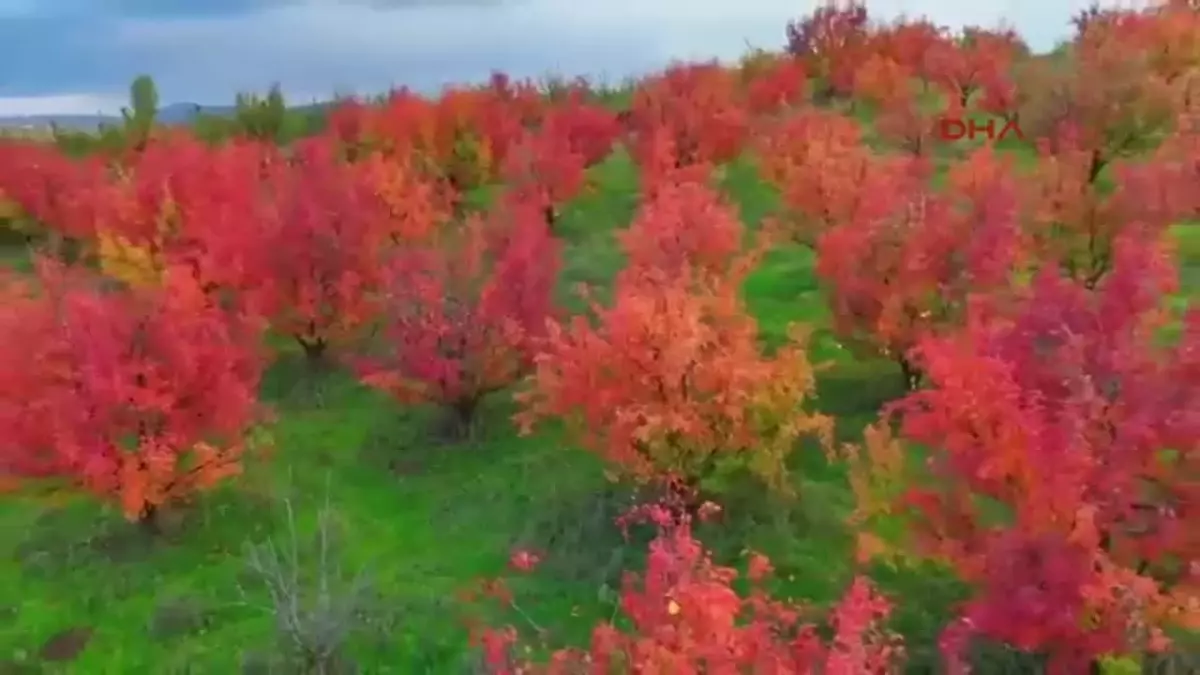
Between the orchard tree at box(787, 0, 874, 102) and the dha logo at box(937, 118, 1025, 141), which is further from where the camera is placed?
the orchard tree at box(787, 0, 874, 102)

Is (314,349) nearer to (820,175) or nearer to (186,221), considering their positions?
(186,221)

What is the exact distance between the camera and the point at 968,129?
37.5 meters

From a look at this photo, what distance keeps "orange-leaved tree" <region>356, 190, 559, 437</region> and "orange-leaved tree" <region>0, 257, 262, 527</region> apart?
2751 millimetres

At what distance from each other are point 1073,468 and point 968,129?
28713 mm

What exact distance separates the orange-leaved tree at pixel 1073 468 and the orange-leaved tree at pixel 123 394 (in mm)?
10648

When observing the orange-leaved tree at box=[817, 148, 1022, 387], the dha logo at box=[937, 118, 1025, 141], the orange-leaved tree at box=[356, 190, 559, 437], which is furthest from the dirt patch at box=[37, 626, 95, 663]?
the dha logo at box=[937, 118, 1025, 141]

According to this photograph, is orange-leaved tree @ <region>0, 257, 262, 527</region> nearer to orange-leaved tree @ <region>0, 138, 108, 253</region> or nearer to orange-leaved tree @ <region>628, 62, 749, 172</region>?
orange-leaved tree @ <region>0, 138, 108, 253</region>

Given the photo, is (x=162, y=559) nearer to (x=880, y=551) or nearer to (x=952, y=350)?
(x=880, y=551)

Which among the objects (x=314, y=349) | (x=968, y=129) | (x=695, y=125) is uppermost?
(x=695, y=125)

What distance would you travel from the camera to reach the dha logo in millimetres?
35656

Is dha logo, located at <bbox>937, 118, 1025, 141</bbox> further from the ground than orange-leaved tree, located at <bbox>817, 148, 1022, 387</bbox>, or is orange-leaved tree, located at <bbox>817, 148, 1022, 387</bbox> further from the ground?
dha logo, located at <bbox>937, 118, 1025, 141</bbox>

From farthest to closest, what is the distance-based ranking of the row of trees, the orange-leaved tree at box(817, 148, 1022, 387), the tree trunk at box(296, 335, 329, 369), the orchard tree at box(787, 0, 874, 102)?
the orchard tree at box(787, 0, 874, 102) < the tree trunk at box(296, 335, 329, 369) < the orange-leaved tree at box(817, 148, 1022, 387) < the row of trees

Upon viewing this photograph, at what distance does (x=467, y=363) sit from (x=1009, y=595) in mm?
10966

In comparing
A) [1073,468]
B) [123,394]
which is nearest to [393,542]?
[123,394]
